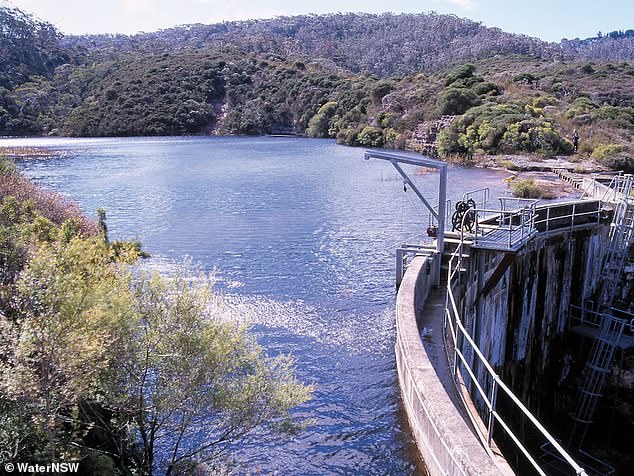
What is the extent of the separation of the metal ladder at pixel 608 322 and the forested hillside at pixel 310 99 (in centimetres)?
2971

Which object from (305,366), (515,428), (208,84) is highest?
(208,84)

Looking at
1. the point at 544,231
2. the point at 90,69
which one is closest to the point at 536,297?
the point at 544,231

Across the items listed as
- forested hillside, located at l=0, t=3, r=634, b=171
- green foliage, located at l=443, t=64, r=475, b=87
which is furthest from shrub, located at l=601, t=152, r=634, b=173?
green foliage, located at l=443, t=64, r=475, b=87

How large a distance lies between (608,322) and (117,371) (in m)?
17.6

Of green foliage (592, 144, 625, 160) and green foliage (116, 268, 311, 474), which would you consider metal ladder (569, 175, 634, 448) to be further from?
green foliage (592, 144, 625, 160)

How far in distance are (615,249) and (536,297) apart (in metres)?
4.56

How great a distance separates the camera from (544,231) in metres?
20.8

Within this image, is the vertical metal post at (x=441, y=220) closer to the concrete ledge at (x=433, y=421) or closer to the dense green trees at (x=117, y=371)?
the concrete ledge at (x=433, y=421)

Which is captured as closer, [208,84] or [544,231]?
[544,231]

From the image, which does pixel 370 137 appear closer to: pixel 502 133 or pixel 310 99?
pixel 502 133

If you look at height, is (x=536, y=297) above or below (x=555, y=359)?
above

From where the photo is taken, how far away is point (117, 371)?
10906mm

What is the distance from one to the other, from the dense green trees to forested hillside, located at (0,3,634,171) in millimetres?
46163

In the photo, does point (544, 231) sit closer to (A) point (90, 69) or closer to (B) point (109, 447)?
(B) point (109, 447)
